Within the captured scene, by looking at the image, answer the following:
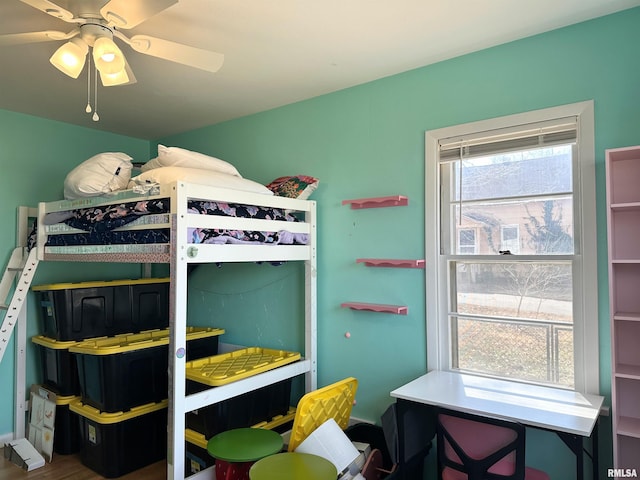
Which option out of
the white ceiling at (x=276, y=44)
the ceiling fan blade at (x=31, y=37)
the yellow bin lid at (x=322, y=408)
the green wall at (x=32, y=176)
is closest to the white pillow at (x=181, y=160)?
the white ceiling at (x=276, y=44)

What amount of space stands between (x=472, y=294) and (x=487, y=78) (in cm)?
114

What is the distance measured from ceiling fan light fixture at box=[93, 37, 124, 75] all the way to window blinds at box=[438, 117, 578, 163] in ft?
5.39

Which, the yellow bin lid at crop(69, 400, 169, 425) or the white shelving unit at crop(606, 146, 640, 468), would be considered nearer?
the white shelving unit at crop(606, 146, 640, 468)

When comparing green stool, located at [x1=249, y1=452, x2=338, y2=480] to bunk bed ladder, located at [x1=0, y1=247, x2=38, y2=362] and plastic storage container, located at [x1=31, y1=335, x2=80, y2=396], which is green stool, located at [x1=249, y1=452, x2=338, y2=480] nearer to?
plastic storage container, located at [x1=31, y1=335, x2=80, y2=396]

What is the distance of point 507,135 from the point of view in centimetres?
226

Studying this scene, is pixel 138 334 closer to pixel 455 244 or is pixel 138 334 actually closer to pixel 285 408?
pixel 285 408

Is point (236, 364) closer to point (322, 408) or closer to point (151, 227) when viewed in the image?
point (322, 408)

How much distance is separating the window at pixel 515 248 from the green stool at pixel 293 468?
0.84m

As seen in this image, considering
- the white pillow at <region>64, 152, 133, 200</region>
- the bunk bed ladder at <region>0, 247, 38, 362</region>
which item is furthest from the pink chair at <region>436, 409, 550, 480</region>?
the bunk bed ladder at <region>0, 247, 38, 362</region>

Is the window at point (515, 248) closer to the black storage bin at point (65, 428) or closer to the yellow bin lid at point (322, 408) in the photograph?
the yellow bin lid at point (322, 408)

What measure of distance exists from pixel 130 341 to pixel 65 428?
28.0 inches

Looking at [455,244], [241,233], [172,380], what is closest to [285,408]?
[172,380]

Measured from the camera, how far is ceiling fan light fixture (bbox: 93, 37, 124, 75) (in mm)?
1696

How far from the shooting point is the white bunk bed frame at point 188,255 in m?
2.03
